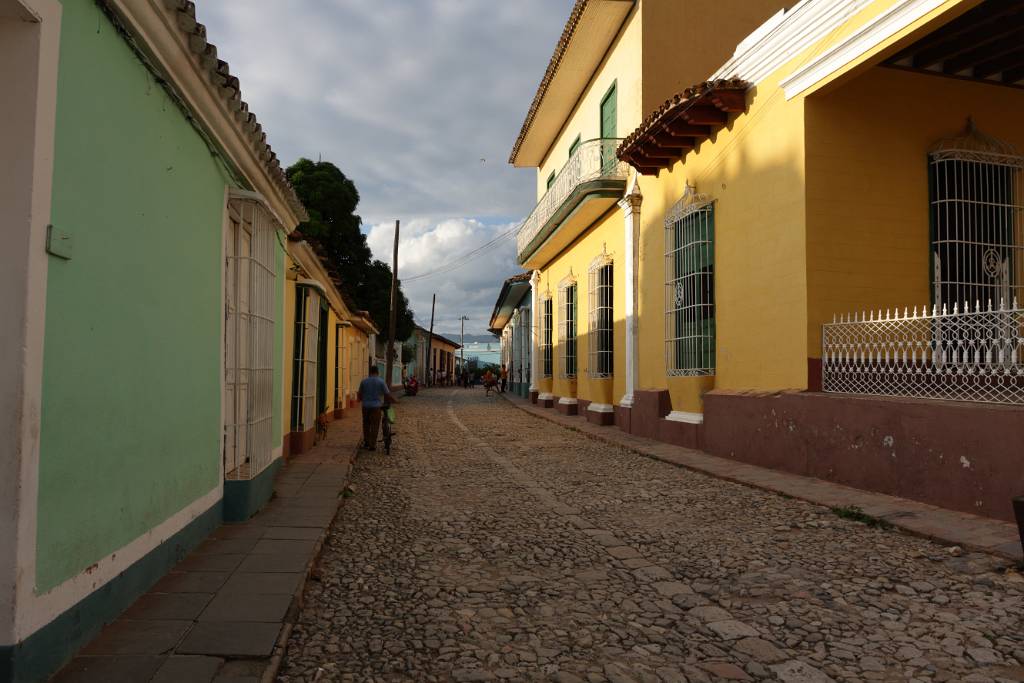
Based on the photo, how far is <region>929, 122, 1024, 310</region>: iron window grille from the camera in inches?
309

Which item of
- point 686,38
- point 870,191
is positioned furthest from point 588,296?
point 870,191

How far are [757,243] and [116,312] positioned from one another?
7.04 metres

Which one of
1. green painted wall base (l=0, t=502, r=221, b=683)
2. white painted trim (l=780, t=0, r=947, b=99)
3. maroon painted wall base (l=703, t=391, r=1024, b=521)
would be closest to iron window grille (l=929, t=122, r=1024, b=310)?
white painted trim (l=780, t=0, r=947, b=99)

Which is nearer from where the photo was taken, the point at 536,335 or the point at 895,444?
the point at 895,444

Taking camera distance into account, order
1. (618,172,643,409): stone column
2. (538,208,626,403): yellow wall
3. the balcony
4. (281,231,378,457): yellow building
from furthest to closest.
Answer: (538,208,626,403): yellow wall, the balcony, (618,172,643,409): stone column, (281,231,378,457): yellow building

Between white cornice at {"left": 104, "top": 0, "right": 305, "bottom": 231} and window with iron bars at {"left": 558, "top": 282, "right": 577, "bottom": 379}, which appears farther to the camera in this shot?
window with iron bars at {"left": 558, "top": 282, "right": 577, "bottom": 379}

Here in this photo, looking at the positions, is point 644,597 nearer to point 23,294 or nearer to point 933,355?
point 23,294

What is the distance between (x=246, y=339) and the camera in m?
5.61

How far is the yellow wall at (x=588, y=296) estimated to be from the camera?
13188 mm

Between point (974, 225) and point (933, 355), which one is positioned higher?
point (974, 225)

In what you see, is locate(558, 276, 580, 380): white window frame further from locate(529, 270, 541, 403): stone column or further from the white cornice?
the white cornice

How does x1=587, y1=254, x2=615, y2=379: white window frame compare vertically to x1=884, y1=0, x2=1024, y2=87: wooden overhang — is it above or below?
below

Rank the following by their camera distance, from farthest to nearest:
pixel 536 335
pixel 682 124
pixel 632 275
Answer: pixel 536 335 → pixel 632 275 → pixel 682 124

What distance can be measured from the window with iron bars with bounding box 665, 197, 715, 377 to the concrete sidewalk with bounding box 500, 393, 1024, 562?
1325 millimetres
